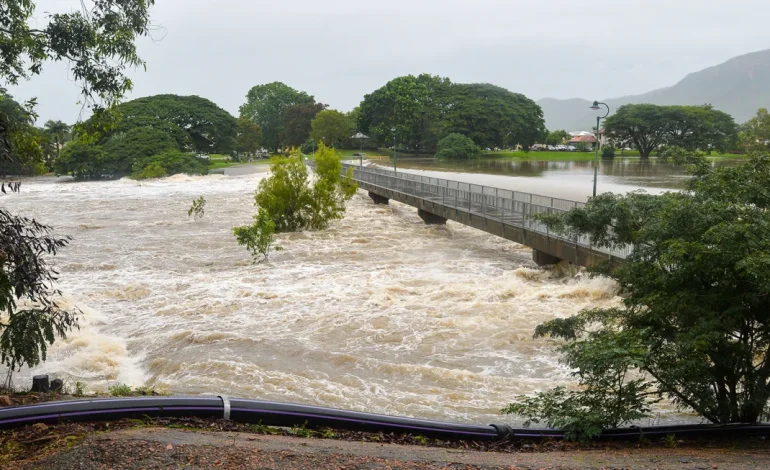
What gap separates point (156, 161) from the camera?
8200 cm

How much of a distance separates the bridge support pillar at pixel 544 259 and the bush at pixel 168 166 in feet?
210

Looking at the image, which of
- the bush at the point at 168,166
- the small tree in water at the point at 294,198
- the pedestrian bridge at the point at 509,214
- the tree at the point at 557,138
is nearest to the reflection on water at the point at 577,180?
the pedestrian bridge at the point at 509,214

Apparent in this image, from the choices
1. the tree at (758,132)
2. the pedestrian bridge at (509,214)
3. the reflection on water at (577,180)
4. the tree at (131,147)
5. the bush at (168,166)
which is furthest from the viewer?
the tree at (131,147)

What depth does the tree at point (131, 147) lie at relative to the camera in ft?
271

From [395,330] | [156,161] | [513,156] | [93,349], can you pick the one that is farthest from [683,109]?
[93,349]

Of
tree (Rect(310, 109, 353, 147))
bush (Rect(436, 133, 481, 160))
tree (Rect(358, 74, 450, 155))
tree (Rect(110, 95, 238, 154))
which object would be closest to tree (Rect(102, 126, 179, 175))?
tree (Rect(110, 95, 238, 154))

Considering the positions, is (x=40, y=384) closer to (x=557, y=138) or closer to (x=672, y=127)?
(x=672, y=127)

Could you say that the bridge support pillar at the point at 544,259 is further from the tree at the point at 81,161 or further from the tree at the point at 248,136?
the tree at the point at 248,136

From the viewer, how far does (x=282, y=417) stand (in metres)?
7.31

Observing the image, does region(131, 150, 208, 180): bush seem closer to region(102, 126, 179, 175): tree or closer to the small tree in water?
region(102, 126, 179, 175): tree

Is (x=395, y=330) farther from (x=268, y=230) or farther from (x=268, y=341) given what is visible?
(x=268, y=230)

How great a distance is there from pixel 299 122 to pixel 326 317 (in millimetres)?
107133

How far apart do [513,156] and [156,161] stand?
54158mm

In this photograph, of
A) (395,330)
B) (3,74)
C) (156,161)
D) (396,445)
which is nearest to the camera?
(396,445)
